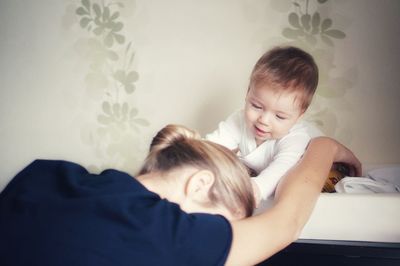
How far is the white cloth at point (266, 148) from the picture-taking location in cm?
68

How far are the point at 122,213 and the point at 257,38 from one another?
857 mm

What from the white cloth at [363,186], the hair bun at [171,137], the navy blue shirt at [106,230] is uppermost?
the hair bun at [171,137]

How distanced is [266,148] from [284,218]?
0.39m

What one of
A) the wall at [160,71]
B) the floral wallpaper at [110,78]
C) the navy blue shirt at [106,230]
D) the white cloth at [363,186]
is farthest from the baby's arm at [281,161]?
the floral wallpaper at [110,78]

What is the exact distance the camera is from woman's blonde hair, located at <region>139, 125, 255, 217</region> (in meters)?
0.49

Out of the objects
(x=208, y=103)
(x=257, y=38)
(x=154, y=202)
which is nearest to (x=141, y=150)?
(x=208, y=103)

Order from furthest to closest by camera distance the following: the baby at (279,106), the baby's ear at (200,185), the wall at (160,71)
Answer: the wall at (160,71) → the baby at (279,106) → the baby's ear at (200,185)

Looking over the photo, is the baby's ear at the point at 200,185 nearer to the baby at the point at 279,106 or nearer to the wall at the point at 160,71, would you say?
the baby at the point at 279,106

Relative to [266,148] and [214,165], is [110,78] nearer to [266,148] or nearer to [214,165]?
[266,148]

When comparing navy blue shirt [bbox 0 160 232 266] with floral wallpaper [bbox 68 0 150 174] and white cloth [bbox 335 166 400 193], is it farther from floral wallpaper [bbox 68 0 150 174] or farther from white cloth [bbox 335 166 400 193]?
floral wallpaper [bbox 68 0 150 174]

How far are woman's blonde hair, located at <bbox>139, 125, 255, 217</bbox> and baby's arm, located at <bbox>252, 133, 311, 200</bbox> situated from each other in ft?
0.38

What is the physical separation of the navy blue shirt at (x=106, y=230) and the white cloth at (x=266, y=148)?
0.25 meters

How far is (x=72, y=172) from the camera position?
460 millimetres

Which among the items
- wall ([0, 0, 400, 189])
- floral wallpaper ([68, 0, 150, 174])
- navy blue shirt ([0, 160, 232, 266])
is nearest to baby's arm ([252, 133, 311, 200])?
navy blue shirt ([0, 160, 232, 266])
